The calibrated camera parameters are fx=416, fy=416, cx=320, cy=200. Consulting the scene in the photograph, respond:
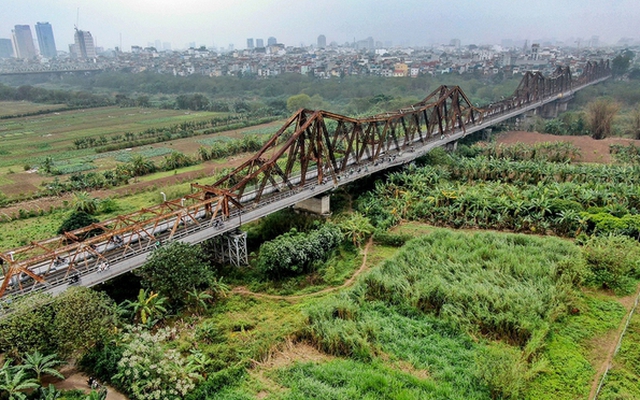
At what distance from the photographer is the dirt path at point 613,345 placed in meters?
19.7

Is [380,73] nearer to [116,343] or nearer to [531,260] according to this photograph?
[531,260]

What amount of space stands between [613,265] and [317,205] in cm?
2461

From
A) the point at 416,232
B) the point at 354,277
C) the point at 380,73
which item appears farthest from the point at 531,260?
the point at 380,73

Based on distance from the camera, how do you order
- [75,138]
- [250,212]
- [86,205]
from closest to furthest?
[250,212] → [86,205] → [75,138]

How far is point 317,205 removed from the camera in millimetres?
41812

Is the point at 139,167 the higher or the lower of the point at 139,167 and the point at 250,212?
the lower

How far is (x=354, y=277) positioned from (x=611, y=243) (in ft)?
61.3

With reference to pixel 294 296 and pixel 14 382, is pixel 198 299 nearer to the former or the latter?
pixel 294 296

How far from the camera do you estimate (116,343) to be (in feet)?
71.0

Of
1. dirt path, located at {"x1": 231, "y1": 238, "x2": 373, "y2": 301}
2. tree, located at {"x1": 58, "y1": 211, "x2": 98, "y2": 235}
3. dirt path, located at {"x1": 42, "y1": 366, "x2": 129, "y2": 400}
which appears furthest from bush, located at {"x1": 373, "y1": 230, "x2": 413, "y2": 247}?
tree, located at {"x1": 58, "y1": 211, "x2": 98, "y2": 235}

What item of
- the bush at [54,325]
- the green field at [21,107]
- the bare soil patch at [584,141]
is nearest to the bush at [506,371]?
the bush at [54,325]

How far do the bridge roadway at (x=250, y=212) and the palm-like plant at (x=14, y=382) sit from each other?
5055 mm

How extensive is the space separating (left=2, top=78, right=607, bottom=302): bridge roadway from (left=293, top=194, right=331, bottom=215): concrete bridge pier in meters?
Result: 1.04

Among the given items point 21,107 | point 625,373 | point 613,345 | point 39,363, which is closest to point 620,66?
point 613,345
